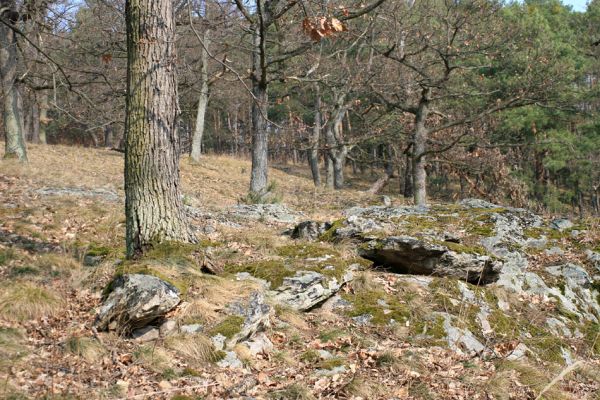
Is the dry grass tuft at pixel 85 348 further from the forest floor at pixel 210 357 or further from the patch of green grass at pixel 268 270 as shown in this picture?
the patch of green grass at pixel 268 270

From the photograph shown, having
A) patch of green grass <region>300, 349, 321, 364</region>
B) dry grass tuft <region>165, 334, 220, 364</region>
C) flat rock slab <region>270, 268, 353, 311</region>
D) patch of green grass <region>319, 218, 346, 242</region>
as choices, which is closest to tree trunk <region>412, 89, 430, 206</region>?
patch of green grass <region>319, 218, 346, 242</region>

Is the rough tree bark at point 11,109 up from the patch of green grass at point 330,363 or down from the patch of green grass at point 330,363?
up

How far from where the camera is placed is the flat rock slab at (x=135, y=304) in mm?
4461

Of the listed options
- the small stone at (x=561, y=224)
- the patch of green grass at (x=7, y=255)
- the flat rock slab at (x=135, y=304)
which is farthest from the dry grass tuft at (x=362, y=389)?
the small stone at (x=561, y=224)

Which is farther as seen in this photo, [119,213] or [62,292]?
[119,213]

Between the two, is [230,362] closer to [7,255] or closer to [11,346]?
[11,346]

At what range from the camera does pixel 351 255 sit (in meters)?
7.13

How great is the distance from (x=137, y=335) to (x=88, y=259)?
217cm

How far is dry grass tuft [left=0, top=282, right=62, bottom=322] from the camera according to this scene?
451 centimetres

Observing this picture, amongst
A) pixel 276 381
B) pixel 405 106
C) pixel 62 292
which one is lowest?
pixel 276 381

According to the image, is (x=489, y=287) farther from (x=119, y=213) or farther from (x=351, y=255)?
(x=119, y=213)

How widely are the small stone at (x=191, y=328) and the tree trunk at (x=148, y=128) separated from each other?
1287 mm

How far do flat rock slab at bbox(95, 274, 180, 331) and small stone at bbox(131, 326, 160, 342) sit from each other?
0.14 feet

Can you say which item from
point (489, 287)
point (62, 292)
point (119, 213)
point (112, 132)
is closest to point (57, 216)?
point (119, 213)
